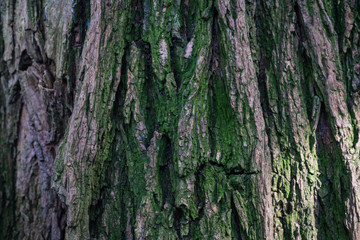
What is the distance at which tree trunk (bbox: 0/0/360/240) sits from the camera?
120 cm

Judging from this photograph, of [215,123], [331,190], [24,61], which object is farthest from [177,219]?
[24,61]

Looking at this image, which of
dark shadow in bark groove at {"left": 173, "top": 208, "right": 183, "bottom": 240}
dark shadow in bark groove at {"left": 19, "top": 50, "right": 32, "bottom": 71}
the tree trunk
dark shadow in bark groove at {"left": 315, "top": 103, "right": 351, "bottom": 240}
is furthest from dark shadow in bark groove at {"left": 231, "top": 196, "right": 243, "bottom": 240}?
dark shadow in bark groove at {"left": 19, "top": 50, "right": 32, "bottom": 71}

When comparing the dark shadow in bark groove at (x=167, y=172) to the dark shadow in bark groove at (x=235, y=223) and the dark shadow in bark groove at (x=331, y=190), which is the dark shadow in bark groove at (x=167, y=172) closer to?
the dark shadow in bark groove at (x=235, y=223)

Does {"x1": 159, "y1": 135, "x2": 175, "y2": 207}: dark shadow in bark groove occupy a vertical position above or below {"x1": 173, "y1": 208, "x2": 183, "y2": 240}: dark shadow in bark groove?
above

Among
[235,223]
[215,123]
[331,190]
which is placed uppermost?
[215,123]

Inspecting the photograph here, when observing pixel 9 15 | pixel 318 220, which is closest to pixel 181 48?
pixel 318 220

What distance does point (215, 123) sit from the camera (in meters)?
1.25

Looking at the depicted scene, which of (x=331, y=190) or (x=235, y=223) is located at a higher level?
(x=331, y=190)

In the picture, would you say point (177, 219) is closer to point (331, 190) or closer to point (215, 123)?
point (215, 123)

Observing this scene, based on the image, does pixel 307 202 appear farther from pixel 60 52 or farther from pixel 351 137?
pixel 60 52

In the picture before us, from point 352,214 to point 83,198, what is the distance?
1.13m

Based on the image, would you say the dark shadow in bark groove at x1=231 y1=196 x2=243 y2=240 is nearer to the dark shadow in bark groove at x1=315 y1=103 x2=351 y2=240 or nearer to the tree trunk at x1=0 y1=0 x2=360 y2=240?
the tree trunk at x1=0 y1=0 x2=360 y2=240

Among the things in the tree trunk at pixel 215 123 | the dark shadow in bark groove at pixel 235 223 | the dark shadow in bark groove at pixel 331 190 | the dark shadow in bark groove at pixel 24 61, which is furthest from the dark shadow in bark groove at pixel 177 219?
the dark shadow in bark groove at pixel 24 61

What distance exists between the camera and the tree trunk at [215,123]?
120 cm
